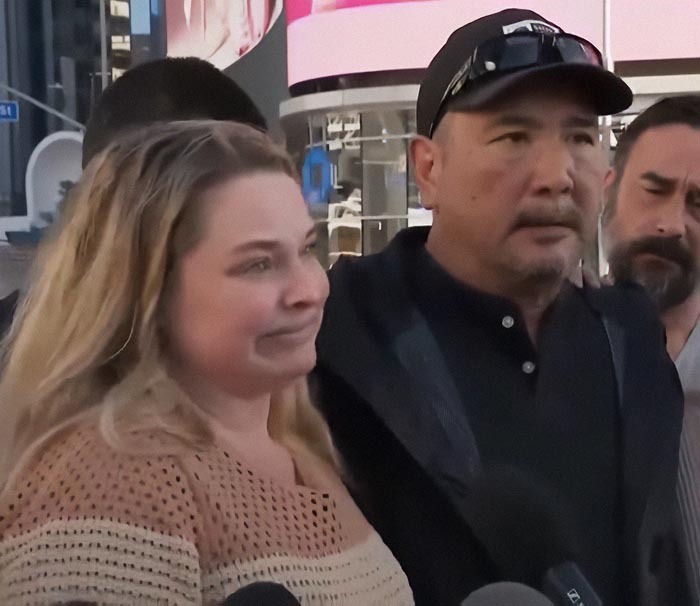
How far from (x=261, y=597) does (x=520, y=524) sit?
599 millimetres

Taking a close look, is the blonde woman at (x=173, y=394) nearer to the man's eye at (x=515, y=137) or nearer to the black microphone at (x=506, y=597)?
the black microphone at (x=506, y=597)

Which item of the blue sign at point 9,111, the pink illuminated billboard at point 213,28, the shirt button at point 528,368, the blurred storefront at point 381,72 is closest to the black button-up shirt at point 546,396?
the shirt button at point 528,368

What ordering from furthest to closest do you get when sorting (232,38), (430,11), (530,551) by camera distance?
(430,11) < (232,38) < (530,551)

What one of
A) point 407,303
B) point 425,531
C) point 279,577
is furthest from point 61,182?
point 279,577

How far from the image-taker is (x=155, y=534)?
1.03 metres

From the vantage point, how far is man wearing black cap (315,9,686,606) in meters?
1.45

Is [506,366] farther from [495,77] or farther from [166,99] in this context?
[166,99]

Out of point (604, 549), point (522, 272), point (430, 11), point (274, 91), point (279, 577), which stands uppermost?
point (430, 11)

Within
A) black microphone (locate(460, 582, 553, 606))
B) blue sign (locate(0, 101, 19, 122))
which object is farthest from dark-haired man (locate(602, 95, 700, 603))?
blue sign (locate(0, 101, 19, 122))

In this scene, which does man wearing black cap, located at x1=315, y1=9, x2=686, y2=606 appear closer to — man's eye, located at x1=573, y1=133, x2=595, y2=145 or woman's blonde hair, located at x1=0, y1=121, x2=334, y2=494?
man's eye, located at x1=573, y1=133, x2=595, y2=145

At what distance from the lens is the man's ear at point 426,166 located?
1.65 m

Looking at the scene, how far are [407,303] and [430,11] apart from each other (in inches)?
189

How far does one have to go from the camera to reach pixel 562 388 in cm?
155

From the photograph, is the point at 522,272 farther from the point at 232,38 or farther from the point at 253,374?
the point at 232,38
